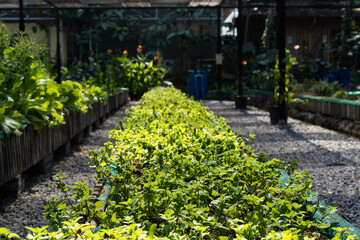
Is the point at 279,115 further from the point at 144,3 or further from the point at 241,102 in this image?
the point at 144,3

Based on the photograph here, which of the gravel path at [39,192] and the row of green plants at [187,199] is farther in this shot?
the gravel path at [39,192]

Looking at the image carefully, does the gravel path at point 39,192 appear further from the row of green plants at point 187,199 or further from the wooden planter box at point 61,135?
the row of green plants at point 187,199

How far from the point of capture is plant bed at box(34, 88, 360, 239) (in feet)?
6.07

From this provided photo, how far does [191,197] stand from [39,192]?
9.27 ft

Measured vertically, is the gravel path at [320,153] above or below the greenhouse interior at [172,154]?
below

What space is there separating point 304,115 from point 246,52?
855 centimetres

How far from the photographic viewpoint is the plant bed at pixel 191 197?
1.85 metres

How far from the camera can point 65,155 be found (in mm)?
6660

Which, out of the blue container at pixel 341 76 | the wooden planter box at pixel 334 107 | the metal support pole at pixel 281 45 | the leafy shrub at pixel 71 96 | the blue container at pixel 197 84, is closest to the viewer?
the leafy shrub at pixel 71 96

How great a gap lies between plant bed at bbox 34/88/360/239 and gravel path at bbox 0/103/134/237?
896mm

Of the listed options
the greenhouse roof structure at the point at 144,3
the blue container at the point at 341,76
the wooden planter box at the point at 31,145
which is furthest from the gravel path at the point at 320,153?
the blue container at the point at 341,76

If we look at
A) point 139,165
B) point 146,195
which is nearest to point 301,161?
point 139,165

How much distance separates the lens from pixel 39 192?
4.73 meters

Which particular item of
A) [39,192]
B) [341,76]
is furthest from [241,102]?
[39,192]
